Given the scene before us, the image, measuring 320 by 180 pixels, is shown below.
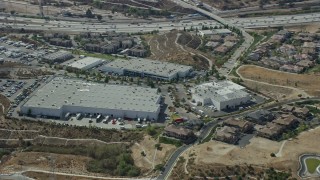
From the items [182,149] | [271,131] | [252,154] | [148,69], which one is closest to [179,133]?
[182,149]

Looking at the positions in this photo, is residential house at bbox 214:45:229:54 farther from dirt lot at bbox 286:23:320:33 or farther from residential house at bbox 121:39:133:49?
dirt lot at bbox 286:23:320:33

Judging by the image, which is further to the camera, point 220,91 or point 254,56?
point 254,56

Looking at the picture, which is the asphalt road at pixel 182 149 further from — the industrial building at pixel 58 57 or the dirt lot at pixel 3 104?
the industrial building at pixel 58 57

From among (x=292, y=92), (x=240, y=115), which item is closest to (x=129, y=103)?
(x=240, y=115)

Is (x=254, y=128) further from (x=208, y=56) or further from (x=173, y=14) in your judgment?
(x=173, y=14)

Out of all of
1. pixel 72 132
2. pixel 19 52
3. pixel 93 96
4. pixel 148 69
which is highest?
pixel 148 69

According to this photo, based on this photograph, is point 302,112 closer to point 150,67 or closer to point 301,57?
point 301,57

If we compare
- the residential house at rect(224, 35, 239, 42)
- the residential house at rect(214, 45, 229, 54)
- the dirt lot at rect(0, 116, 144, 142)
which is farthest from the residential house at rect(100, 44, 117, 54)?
the dirt lot at rect(0, 116, 144, 142)

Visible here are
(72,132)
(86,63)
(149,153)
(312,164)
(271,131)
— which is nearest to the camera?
(312,164)
